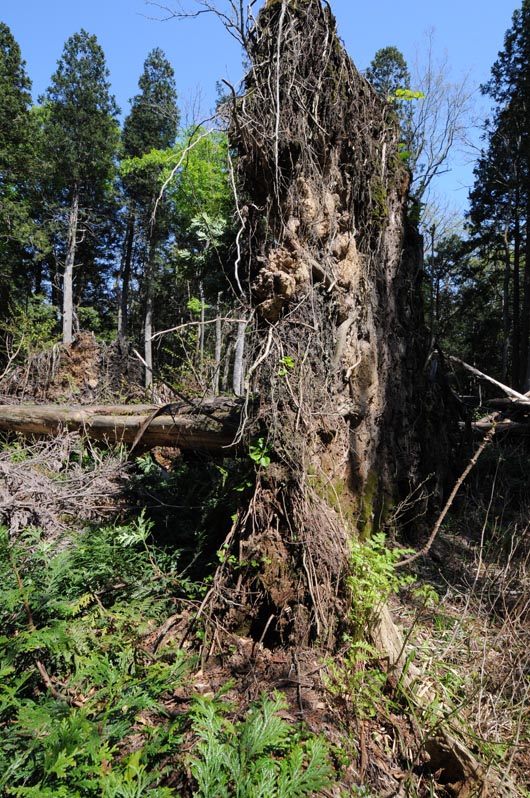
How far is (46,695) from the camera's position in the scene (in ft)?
7.88

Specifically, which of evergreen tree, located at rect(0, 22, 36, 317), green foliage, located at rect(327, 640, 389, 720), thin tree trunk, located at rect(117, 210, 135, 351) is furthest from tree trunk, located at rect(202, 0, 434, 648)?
thin tree trunk, located at rect(117, 210, 135, 351)

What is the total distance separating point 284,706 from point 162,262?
26587mm

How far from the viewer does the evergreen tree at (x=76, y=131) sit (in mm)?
22109

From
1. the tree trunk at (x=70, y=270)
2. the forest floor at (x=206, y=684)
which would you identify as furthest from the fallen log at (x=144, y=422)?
the tree trunk at (x=70, y=270)

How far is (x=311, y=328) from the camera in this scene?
3.54m

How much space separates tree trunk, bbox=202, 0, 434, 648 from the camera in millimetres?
3150

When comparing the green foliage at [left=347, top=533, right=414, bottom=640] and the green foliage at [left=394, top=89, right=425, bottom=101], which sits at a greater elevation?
the green foliage at [left=394, top=89, right=425, bottom=101]

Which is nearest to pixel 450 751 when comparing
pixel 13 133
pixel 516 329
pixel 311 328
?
pixel 311 328

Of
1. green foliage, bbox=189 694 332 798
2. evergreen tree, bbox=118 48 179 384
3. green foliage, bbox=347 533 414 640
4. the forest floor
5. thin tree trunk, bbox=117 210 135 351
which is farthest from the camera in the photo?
thin tree trunk, bbox=117 210 135 351

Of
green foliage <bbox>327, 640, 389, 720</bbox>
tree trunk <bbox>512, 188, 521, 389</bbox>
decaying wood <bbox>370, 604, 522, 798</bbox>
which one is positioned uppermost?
tree trunk <bbox>512, 188, 521, 389</bbox>

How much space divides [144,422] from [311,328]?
Answer: 2918 millimetres

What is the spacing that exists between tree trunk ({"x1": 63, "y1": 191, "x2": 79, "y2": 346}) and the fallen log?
16133mm

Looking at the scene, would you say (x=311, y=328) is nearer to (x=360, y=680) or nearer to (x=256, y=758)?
(x=360, y=680)

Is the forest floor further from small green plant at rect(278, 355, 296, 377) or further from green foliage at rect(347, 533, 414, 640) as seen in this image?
small green plant at rect(278, 355, 296, 377)
